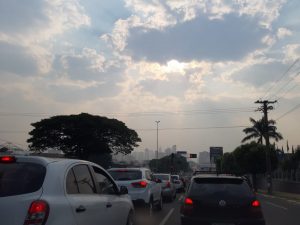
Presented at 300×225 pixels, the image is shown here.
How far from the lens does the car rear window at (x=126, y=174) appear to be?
15172 mm

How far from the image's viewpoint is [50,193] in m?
5.44

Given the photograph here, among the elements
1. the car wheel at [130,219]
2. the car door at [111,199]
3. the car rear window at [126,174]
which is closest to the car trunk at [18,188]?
the car door at [111,199]

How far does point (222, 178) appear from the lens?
9.79 m

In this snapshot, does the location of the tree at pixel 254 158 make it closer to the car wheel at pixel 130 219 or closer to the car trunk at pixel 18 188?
the car wheel at pixel 130 219

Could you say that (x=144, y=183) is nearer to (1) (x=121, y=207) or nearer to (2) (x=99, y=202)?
(1) (x=121, y=207)

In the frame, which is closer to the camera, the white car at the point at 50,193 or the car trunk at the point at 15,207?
the car trunk at the point at 15,207

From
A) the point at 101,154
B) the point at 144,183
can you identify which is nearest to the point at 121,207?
the point at 144,183

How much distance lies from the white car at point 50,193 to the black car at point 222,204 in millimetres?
2714

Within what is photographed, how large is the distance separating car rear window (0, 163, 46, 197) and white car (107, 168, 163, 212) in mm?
9010

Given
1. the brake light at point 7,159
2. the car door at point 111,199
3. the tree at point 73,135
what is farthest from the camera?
the tree at point 73,135

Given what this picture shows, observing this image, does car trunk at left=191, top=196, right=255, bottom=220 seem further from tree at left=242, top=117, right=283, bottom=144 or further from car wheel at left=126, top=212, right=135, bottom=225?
tree at left=242, top=117, right=283, bottom=144

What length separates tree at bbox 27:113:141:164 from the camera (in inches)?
2343

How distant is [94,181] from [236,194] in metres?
3.53

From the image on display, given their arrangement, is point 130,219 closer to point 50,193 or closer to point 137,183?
point 50,193
